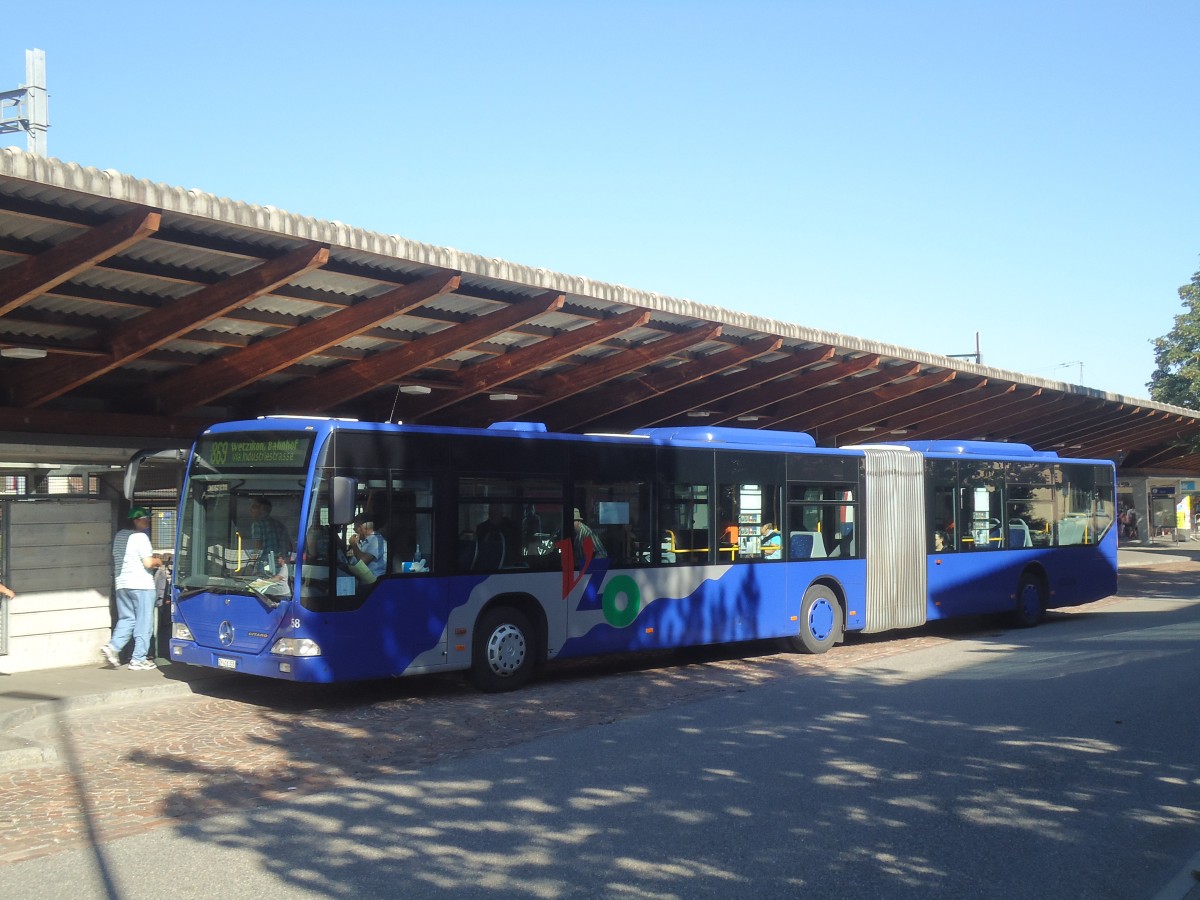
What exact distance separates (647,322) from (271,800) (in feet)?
33.4

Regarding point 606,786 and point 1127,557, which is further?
point 1127,557

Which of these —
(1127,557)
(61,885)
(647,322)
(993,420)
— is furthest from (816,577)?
(1127,557)

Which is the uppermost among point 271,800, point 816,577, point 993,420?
point 993,420

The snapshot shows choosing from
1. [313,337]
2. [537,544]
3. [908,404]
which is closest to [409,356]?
[313,337]

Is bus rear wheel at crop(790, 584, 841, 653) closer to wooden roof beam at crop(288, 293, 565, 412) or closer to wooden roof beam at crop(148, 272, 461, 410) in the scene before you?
wooden roof beam at crop(288, 293, 565, 412)

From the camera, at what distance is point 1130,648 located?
51.5 feet

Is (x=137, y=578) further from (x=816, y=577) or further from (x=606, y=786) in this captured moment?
(x=816, y=577)

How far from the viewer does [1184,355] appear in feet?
151

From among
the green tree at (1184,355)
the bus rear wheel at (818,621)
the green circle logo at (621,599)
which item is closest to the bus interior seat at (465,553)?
the green circle logo at (621,599)

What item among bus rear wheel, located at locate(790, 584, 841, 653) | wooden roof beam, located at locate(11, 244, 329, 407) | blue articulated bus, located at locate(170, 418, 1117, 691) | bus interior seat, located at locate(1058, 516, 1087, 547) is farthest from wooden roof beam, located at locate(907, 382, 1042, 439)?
wooden roof beam, located at locate(11, 244, 329, 407)

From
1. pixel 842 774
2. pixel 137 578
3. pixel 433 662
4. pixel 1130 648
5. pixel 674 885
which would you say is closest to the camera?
pixel 674 885

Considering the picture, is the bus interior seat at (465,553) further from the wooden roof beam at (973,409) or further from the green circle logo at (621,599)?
the wooden roof beam at (973,409)

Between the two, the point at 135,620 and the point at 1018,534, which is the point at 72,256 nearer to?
the point at 135,620

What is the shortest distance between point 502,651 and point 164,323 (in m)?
5.29
